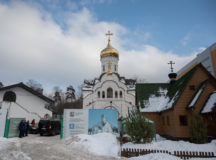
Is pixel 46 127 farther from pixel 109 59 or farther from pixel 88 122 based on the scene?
pixel 109 59

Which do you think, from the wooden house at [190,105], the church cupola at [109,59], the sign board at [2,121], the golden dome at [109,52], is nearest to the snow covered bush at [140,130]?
the wooden house at [190,105]

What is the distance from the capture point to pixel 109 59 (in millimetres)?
40125

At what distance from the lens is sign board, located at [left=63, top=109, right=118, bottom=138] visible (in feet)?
42.5

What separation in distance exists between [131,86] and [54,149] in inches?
1222

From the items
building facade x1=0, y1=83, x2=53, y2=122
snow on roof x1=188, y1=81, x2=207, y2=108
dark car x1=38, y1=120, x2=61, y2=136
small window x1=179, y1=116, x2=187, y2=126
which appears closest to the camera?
snow on roof x1=188, y1=81, x2=207, y2=108

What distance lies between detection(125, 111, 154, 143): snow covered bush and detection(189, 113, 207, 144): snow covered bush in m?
2.92

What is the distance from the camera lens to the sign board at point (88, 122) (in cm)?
1295

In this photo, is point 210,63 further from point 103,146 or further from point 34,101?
point 34,101

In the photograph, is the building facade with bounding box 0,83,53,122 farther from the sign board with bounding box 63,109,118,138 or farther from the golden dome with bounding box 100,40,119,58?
the golden dome with bounding box 100,40,119,58

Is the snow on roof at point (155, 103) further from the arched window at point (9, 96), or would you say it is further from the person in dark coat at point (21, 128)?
the arched window at point (9, 96)

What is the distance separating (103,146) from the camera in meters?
9.90

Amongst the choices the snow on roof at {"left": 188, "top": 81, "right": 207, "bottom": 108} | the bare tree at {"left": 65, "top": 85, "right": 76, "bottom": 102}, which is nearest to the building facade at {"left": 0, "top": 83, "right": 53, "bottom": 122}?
the snow on roof at {"left": 188, "top": 81, "right": 207, "bottom": 108}

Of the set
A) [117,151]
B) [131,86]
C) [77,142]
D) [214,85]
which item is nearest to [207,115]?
[214,85]

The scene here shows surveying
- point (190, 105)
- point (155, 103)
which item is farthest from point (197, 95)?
point (155, 103)
